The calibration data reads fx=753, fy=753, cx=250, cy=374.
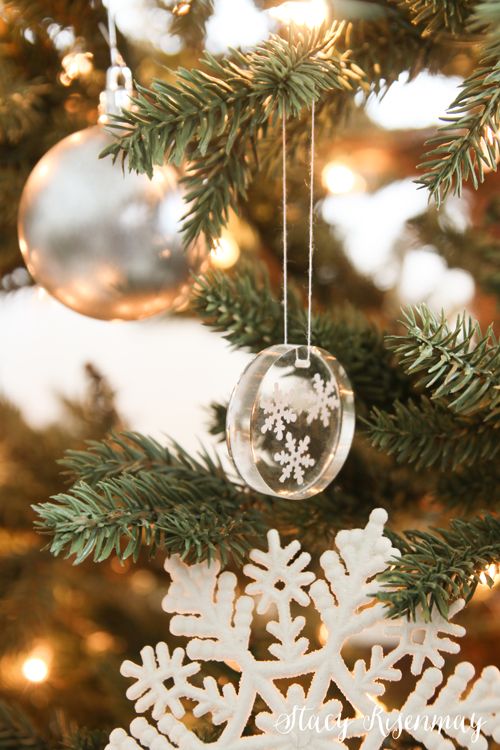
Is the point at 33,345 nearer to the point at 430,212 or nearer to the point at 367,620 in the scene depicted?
the point at 430,212

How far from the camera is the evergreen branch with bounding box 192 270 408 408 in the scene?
570 millimetres

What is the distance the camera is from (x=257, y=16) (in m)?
0.72

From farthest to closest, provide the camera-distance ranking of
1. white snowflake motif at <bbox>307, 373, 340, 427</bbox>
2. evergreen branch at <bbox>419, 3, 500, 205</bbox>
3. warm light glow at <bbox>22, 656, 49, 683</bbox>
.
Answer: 1. warm light glow at <bbox>22, 656, 49, 683</bbox>
2. white snowflake motif at <bbox>307, 373, 340, 427</bbox>
3. evergreen branch at <bbox>419, 3, 500, 205</bbox>

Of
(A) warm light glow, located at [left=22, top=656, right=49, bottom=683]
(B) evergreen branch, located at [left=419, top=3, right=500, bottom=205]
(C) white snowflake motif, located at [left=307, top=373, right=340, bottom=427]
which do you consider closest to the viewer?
(B) evergreen branch, located at [left=419, top=3, right=500, bottom=205]

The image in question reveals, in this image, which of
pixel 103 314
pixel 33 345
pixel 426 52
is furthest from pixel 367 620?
pixel 33 345

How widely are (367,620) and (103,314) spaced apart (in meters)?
0.31

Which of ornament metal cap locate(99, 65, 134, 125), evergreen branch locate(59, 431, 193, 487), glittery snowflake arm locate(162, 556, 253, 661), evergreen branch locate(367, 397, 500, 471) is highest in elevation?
ornament metal cap locate(99, 65, 134, 125)

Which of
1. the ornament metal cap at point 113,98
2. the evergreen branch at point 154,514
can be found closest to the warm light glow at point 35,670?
the evergreen branch at point 154,514

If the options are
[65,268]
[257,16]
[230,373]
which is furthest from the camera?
[230,373]

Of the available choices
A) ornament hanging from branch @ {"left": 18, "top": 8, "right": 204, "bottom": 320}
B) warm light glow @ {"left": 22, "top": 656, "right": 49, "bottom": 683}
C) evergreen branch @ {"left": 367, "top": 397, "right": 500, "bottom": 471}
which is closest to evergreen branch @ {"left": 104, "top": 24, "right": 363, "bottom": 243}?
ornament hanging from branch @ {"left": 18, "top": 8, "right": 204, "bottom": 320}

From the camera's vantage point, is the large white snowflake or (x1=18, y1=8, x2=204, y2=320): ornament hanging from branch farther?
(x1=18, y1=8, x2=204, y2=320): ornament hanging from branch

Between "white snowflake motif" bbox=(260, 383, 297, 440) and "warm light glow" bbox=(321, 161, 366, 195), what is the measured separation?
16.9 inches

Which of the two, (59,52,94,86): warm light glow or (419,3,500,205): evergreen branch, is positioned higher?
(59,52,94,86): warm light glow

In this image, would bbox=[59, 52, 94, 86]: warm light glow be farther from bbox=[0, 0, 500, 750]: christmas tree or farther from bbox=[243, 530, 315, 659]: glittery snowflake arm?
bbox=[243, 530, 315, 659]: glittery snowflake arm
